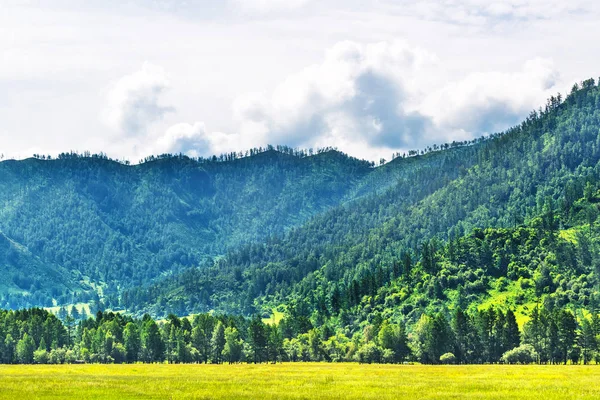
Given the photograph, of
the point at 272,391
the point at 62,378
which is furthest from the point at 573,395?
the point at 62,378

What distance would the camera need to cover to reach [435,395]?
86875mm

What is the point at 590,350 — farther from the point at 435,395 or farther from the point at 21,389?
the point at 21,389

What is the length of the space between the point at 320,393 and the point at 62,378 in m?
47.6

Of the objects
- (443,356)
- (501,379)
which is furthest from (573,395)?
(443,356)

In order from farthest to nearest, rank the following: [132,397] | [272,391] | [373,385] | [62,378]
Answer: [62,378]
[373,385]
[272,391]
[132,397]

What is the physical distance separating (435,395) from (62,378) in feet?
202

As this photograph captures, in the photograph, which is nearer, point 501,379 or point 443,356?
point 501,379

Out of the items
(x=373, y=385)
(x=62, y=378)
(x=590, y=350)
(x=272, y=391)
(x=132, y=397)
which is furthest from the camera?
(x=590, y=350)

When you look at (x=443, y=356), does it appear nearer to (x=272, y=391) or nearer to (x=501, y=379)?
(x=501, y=379)

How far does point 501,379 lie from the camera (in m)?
113

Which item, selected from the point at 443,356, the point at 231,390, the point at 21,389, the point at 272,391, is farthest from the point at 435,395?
the point at 443,356

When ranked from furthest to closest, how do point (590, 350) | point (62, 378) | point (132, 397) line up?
point (590, 350)
point (62, 378)
point (132, 397)

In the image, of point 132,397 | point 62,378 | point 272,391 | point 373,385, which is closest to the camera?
point 132,397

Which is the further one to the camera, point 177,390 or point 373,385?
point 373,385
